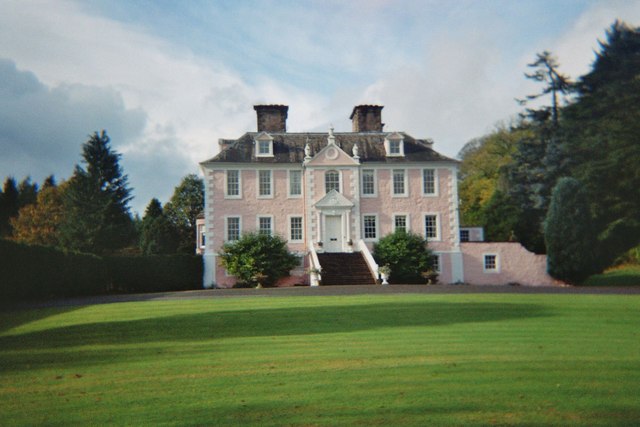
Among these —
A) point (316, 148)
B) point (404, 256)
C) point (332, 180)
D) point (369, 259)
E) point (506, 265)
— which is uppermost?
point (316, 148)

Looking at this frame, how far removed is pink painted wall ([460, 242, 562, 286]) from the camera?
118ft

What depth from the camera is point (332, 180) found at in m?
37.3

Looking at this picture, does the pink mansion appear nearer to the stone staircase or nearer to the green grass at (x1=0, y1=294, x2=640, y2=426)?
the stone staircase

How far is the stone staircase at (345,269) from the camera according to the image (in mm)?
31328

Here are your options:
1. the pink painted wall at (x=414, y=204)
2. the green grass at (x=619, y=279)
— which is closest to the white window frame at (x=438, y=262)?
the pink painted wall at (x=414, y=204)

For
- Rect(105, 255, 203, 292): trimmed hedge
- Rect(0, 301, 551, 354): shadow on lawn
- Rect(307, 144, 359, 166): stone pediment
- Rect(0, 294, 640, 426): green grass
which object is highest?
Rect(307, 144, 359, 166): stone pediment

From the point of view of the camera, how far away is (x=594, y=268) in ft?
110

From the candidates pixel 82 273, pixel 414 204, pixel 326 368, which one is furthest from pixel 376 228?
pixel 326 368

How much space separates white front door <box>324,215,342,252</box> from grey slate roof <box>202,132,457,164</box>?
400cm

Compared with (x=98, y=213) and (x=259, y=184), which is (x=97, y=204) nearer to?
(x=98, y=213)

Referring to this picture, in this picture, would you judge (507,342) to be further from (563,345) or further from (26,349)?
(26,349)

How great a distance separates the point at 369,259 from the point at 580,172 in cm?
1370

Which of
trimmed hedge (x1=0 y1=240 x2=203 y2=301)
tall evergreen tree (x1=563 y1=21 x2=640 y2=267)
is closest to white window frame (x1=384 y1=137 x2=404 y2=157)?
tall evergreen tree (x1=563 y1=21 x2=640 y2=267)

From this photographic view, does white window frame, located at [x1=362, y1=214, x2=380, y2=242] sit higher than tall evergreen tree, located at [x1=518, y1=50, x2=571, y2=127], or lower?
lower
